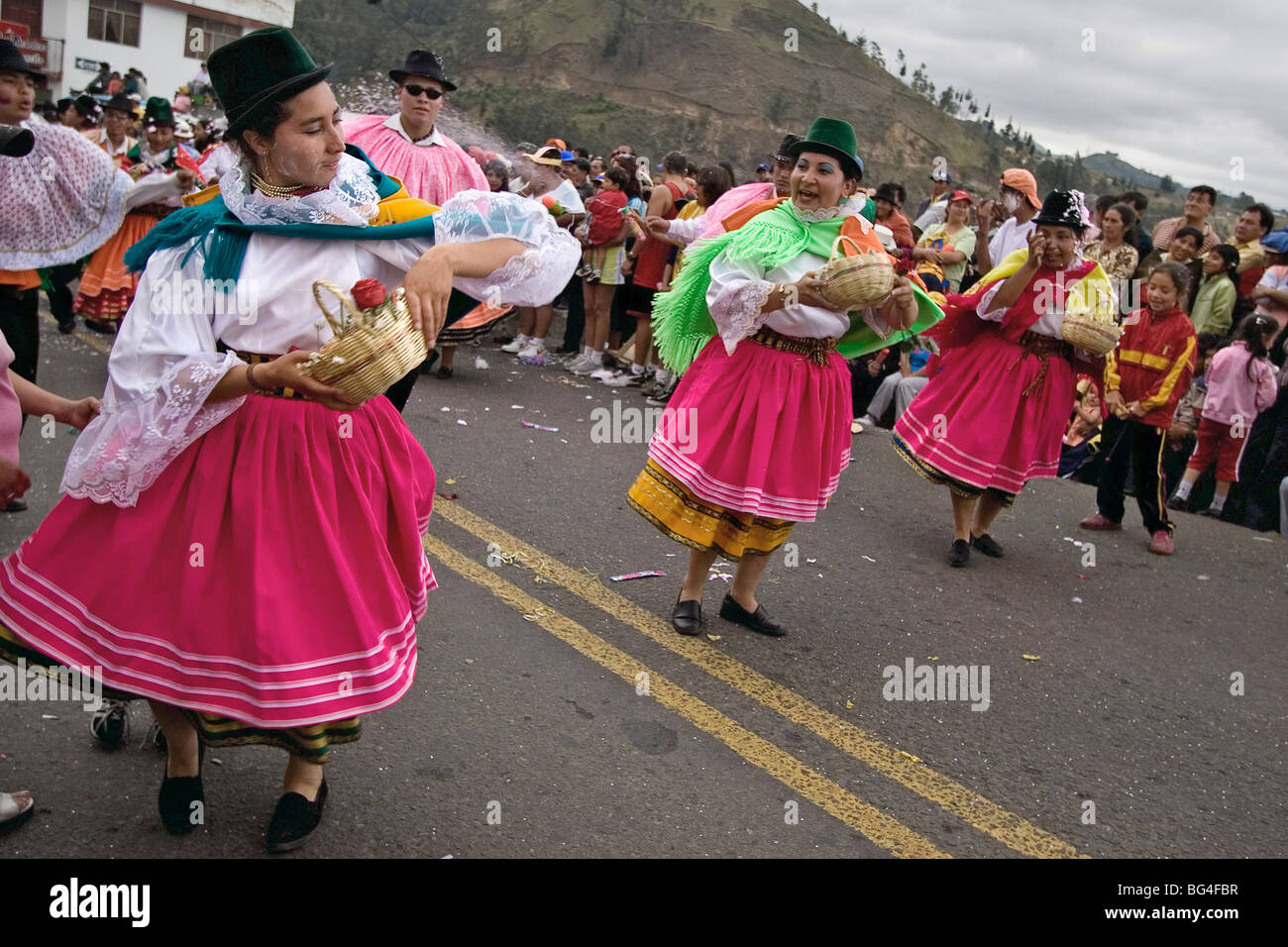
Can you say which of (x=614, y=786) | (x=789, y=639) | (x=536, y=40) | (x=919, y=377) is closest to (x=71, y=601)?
(x=614, y=786)

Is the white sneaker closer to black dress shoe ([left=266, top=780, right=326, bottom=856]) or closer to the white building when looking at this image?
black dress shoe ([left=266, top=780, right=326, bottom=856])

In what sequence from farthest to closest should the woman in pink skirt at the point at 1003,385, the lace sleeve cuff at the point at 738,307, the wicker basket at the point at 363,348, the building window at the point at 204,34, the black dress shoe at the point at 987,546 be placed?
the building window at the point at 204,34 < the black dress shoe at the point at 987,546 < the woman in pink skirt at the point at 1003,385 < the lace sleeve cuff at the point at 738,307 < the wicker basket at the point at 363,348

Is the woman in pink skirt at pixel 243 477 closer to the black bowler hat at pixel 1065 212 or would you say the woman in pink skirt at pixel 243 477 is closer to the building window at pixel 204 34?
the black bowler hat at pixel 1065 212

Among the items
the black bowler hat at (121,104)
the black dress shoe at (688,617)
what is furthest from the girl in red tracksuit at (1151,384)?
the black bowler hat at (121,104)

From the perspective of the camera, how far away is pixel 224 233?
284 centimetres

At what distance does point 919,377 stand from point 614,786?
7.33m

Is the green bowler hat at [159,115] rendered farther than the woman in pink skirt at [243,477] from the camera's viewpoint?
Yes

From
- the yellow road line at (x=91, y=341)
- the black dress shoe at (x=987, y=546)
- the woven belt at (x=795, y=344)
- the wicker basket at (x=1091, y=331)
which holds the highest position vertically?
the wicker basket at (x=1091, y=331)

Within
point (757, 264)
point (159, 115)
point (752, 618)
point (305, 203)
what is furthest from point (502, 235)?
point (159, 115)

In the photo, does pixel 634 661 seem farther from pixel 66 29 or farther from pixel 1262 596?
pixel 66 29

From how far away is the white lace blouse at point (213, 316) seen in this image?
8.84ft

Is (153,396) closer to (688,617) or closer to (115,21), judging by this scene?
(688,617)

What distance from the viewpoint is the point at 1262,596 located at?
7094 mm

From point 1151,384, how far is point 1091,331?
156cm
